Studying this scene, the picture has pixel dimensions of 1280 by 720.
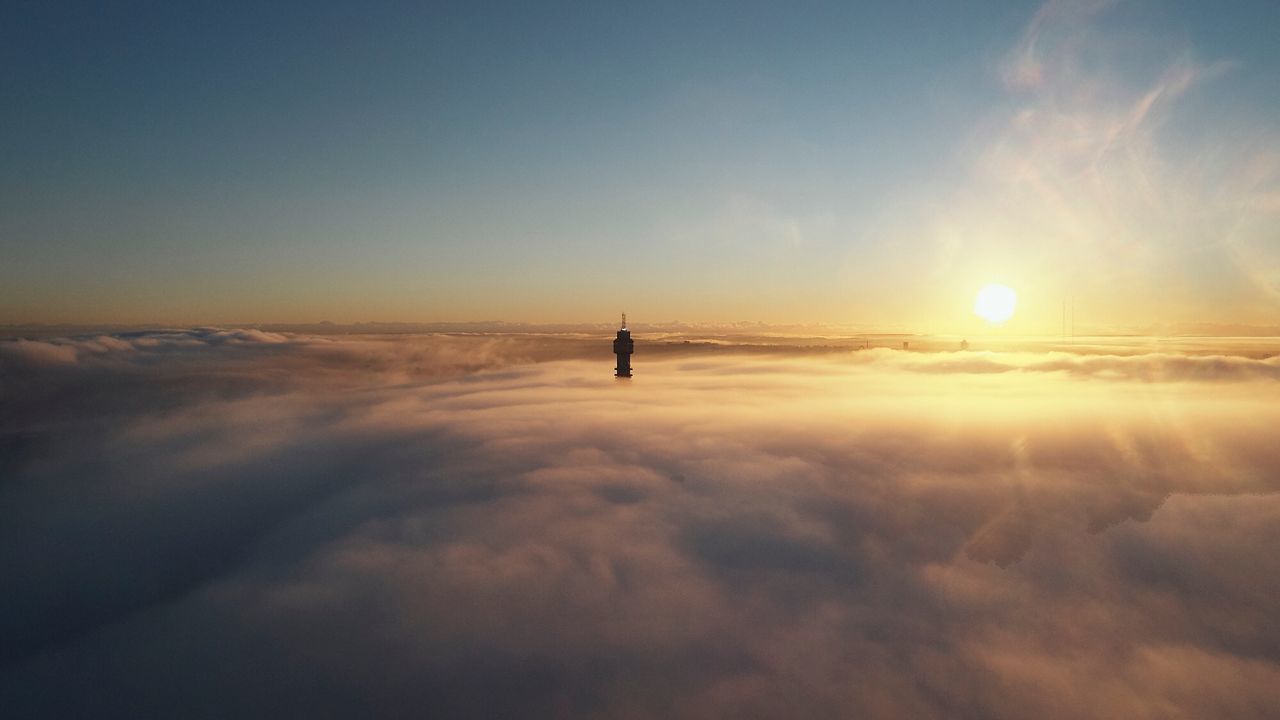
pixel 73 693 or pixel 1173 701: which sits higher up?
pixel 1173 701

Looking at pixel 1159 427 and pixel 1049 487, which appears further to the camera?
pixel 1159 427

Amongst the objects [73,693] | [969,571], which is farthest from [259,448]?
[969,571]

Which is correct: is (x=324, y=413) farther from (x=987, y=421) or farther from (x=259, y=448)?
(x=987, y=421)

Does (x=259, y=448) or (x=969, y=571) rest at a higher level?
(x=969, y=571)

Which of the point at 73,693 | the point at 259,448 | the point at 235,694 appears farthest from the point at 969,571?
the point at 259,448

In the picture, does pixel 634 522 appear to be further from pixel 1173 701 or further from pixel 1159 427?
pixel 1159 427

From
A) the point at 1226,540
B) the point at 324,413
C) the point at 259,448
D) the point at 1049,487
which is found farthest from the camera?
the point at 324,413

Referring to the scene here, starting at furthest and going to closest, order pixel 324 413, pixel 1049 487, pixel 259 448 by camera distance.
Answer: pixel 324 413, pixel 259 448, pixel 1049 487

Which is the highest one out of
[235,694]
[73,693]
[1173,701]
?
[1173,701]

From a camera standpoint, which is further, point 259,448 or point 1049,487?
point 259,448
